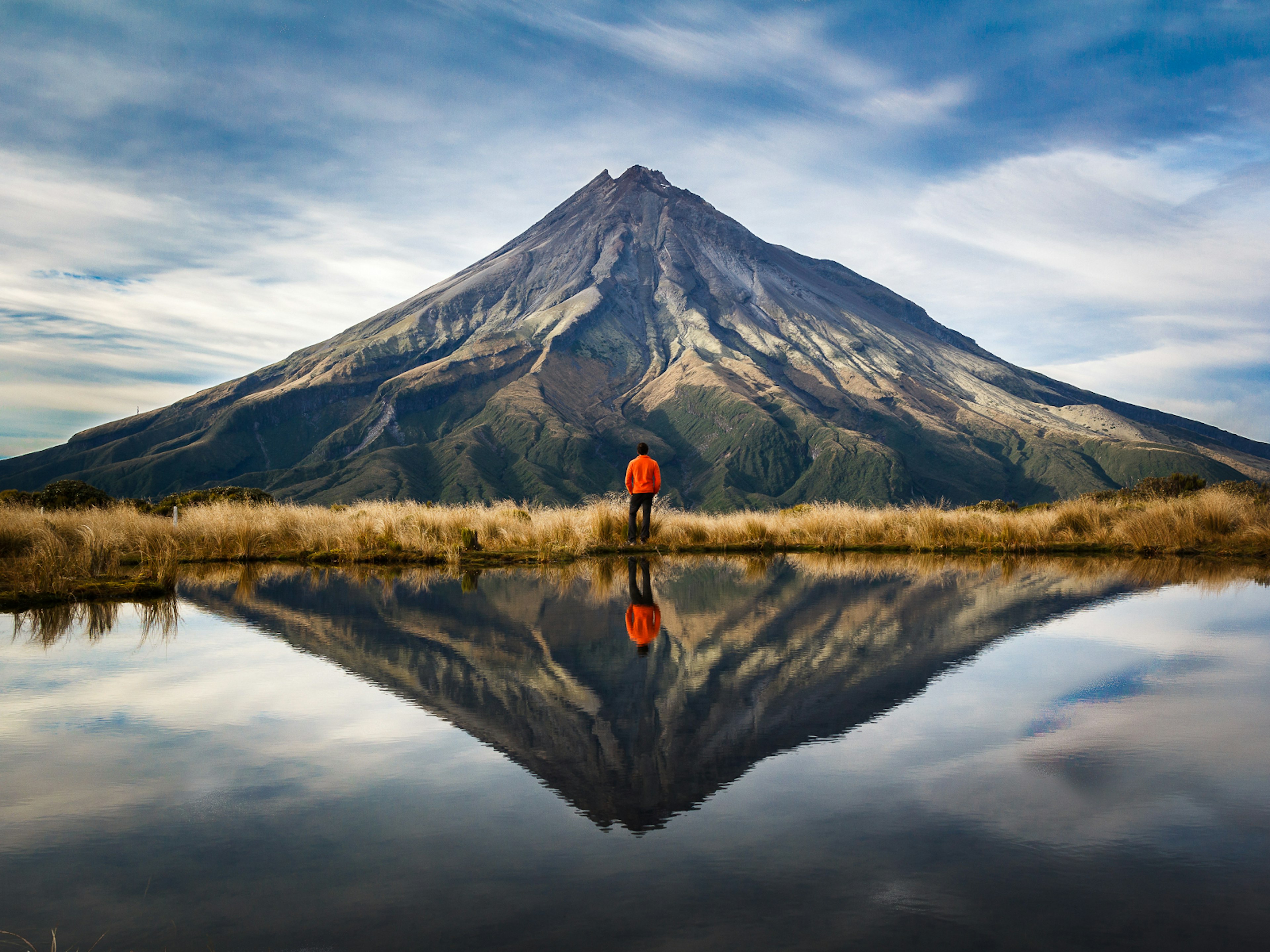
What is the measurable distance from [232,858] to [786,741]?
8.18 ft

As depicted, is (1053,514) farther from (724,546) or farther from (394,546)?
(394,546)

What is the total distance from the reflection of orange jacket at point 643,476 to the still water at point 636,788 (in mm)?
8048

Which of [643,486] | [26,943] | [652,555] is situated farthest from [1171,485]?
[26,943]

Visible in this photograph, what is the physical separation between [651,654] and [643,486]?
9279mm

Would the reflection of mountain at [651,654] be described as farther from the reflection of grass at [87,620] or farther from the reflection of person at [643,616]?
the reflection of grass at [87,620]

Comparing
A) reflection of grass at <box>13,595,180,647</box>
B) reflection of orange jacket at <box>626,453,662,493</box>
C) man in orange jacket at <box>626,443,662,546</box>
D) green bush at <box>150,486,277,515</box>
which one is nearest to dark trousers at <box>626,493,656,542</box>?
man in orange jacket at <box>626,443,662,546</box>

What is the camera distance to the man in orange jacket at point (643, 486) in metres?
15.6

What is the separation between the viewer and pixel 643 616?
27.9ft

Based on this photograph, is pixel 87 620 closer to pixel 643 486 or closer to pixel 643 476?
pixel 643 476

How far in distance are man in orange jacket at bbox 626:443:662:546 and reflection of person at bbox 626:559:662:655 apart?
364 cm

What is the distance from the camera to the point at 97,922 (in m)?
2.64

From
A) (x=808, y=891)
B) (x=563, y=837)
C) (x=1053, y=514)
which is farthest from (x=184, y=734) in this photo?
(x=1053, y=514)

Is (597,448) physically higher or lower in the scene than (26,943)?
higher

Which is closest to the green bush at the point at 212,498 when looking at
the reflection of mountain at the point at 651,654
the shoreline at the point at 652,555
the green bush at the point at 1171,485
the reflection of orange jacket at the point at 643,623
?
the shoreline at the point at 652,555
